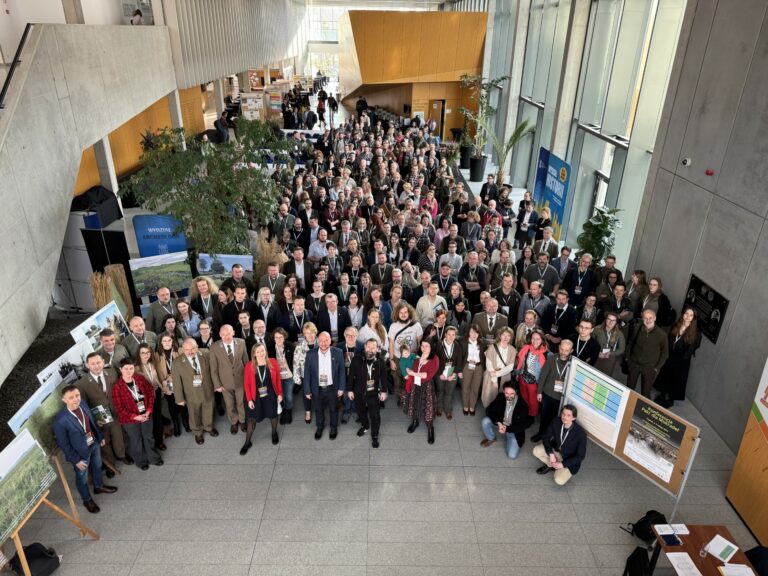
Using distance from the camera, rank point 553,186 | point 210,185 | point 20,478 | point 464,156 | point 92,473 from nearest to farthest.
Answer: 1. point 20,478
2. point 92,473
3. point 210,185
4. point 553,186
5. point 464,156

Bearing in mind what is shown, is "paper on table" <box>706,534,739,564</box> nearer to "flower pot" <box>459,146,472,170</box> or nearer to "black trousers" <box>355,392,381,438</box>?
"black trousers" <box>355,392,381,438</box>

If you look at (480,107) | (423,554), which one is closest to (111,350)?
(423,554)

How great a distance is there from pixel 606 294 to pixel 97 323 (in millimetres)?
6698

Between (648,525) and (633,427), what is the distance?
0.90 metres

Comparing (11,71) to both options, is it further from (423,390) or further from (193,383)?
(423,390)

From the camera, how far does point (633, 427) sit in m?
5.30

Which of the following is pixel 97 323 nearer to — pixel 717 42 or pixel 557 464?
pixel 557 464

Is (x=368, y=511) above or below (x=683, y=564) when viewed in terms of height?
below

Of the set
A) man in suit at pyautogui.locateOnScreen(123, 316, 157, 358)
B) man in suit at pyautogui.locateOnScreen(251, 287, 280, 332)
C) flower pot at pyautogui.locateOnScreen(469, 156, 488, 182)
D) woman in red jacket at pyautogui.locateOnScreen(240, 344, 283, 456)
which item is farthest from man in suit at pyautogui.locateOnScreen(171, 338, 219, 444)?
flower pot at pyautogui.locateOnScreen(469, 156, 488, 182)

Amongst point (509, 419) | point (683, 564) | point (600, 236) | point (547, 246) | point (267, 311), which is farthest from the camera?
point (547, 246)

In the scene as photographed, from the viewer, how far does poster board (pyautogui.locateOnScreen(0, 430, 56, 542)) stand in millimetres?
4160

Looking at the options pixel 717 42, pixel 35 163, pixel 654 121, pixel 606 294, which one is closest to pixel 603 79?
pixel 654 121

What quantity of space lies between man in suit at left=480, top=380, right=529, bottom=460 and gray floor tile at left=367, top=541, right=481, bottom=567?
1416 millimetres

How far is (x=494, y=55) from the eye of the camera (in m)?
21.3
